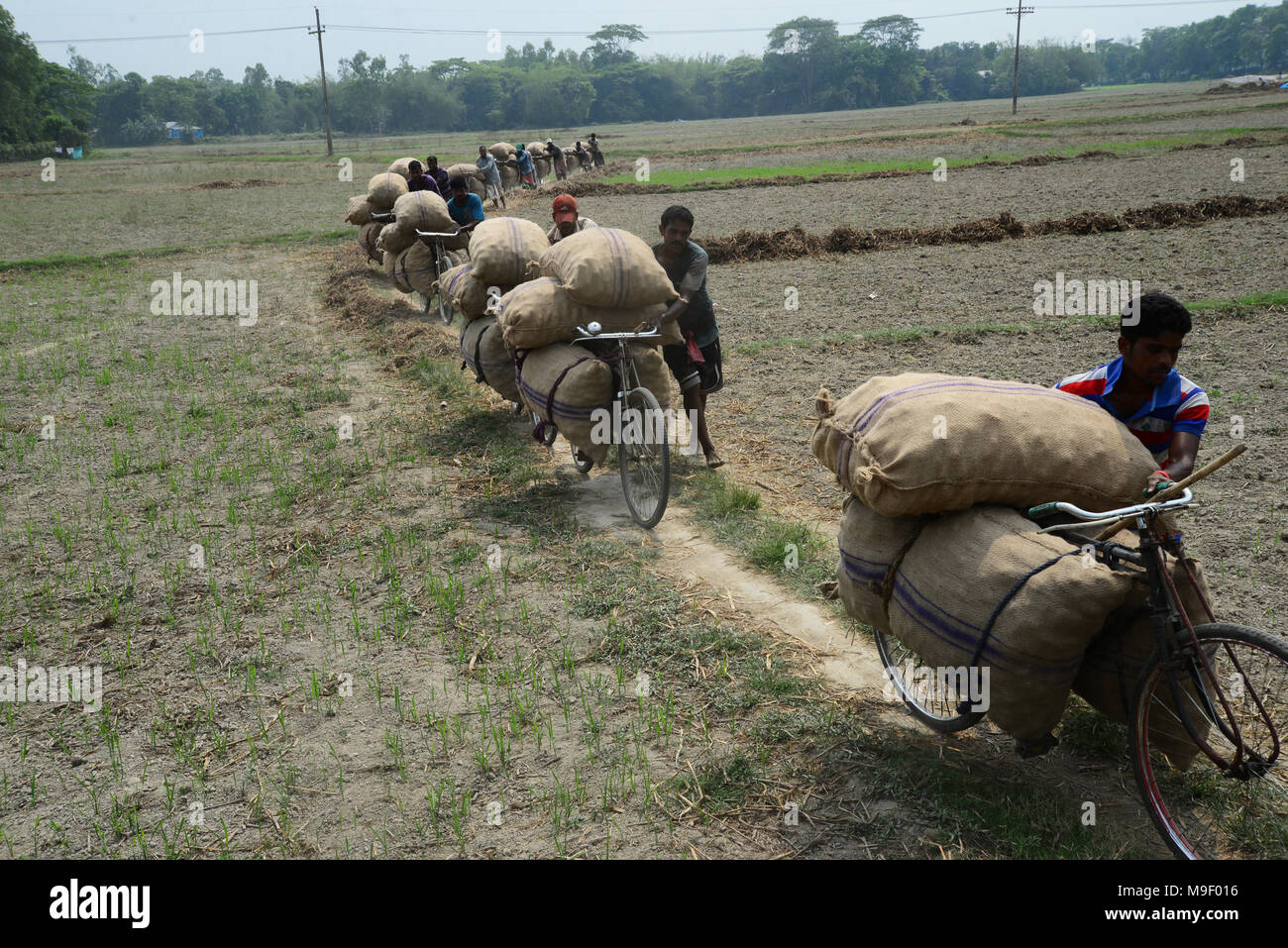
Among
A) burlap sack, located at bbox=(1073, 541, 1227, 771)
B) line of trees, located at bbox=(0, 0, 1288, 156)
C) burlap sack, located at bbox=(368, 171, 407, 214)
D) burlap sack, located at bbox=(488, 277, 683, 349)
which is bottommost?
→ burlap sack, located at bbox=(1073, 541, 1227, 771)

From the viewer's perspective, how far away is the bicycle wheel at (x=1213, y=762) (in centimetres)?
293

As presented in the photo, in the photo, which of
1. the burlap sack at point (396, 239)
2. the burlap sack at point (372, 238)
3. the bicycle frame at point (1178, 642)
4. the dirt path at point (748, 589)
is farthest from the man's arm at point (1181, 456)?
the burlap sack at point (372, 238)

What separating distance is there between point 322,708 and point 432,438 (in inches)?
166

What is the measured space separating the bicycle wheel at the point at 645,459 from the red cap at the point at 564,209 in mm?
2446

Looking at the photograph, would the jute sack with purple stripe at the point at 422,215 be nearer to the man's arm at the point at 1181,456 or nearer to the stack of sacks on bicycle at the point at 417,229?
the stack of sacks on bicycle at the point at 417,229

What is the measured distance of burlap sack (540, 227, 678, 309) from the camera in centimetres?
631

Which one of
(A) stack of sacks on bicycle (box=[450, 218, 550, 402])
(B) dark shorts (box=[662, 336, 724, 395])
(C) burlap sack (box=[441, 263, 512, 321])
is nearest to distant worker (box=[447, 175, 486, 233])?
(A) stack of sacks on bicycle (box=[450, 218, 550, 402])

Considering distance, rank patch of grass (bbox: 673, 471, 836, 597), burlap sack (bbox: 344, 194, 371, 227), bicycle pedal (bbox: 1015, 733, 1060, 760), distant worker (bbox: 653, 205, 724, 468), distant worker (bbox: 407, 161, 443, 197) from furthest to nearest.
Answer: burlap sack (bbox: 344, 194, 371, 227), distant worker (bbox: 407, 161, 443, 197), distant worker (bbox: 653, 205, 724, 468), patch of grass (bbox: 673, 471, 836, 597), bicycle pedal (bbox: 1015, 733, 1060, 760)

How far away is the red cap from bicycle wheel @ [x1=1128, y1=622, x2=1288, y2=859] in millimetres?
6038

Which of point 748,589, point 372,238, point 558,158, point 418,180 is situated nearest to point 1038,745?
point 748,589

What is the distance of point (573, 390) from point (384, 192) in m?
11.5

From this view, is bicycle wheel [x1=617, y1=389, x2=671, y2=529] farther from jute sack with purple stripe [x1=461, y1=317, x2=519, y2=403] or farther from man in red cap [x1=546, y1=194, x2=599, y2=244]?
man in red cap [x1=546, y1=194, x2=599, y2=244]

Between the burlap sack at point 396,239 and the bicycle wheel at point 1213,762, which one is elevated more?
the burlap sack at point 396,239
